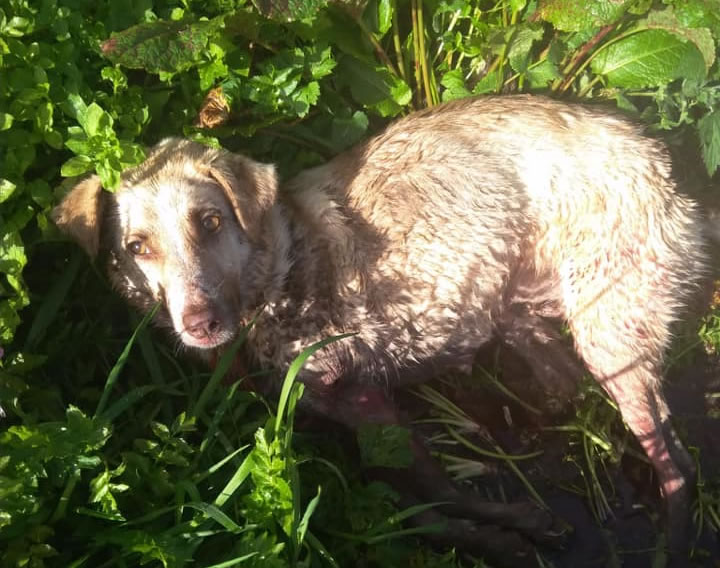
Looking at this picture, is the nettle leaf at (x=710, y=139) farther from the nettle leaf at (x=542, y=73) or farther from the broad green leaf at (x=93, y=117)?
the broad green leaf at (x=93, y=117)

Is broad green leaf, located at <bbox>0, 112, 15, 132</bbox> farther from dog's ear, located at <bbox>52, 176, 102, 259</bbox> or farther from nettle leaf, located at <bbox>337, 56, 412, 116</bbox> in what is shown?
nettle leaf, located at <bbox>337, 56, 412, 116</bbox>

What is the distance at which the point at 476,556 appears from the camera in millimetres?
3326

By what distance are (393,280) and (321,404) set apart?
68cm

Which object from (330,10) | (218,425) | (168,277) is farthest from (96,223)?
(330,10)

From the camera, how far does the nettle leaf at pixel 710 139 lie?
142 inches

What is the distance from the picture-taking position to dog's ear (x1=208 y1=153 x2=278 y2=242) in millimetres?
3133

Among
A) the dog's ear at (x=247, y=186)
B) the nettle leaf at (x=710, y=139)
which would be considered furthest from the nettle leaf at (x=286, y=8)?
the nettle leaf at (x=710, y=139)

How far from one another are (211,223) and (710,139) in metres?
2.51

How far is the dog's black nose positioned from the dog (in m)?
0.21

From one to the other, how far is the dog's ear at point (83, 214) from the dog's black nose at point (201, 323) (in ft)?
1.94

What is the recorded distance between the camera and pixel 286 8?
2.95 metres

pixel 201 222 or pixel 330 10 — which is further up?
pixel 330 10

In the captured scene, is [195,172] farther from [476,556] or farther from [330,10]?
[476,556]

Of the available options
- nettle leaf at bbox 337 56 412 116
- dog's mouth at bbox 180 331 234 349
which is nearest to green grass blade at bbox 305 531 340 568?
dog's mouth at bbox 180 331 234 349
